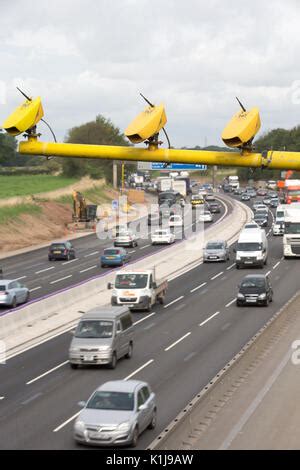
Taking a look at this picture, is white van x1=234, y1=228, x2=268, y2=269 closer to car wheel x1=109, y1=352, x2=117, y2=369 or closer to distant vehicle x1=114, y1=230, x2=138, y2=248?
distant vehicle x1=114, y1=230, x2=138, y2=248

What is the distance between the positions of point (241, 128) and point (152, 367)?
63.1 ft

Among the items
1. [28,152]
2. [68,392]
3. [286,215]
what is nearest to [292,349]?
[68,392]

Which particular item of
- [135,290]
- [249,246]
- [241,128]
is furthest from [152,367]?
[249,246]

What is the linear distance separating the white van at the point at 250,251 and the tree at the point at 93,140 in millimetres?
95562

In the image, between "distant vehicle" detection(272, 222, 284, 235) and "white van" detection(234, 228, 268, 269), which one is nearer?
"white van" detection(234, 228, 268, 269)

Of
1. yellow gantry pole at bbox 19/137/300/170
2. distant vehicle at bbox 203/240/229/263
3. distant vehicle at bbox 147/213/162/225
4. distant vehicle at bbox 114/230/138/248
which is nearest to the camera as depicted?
yellow gantry pole at bbox 19/137/300/170

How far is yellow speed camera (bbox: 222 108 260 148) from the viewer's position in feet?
41.9

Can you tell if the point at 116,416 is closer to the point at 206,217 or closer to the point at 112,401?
the point at 112,401

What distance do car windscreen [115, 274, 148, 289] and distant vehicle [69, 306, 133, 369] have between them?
12.3m

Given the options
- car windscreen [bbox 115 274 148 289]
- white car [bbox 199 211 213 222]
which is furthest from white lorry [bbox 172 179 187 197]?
car windscreen [bbox 115 274 148 289]

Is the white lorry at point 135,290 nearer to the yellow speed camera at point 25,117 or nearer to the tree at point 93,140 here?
the yellow speed camera at point 25,117

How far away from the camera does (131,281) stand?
45.5 m

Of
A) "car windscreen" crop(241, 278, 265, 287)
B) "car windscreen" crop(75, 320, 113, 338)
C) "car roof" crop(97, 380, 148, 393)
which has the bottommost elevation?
"car windscreen" crop(241, 278, 265, 287)

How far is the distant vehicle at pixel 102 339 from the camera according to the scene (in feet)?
100
